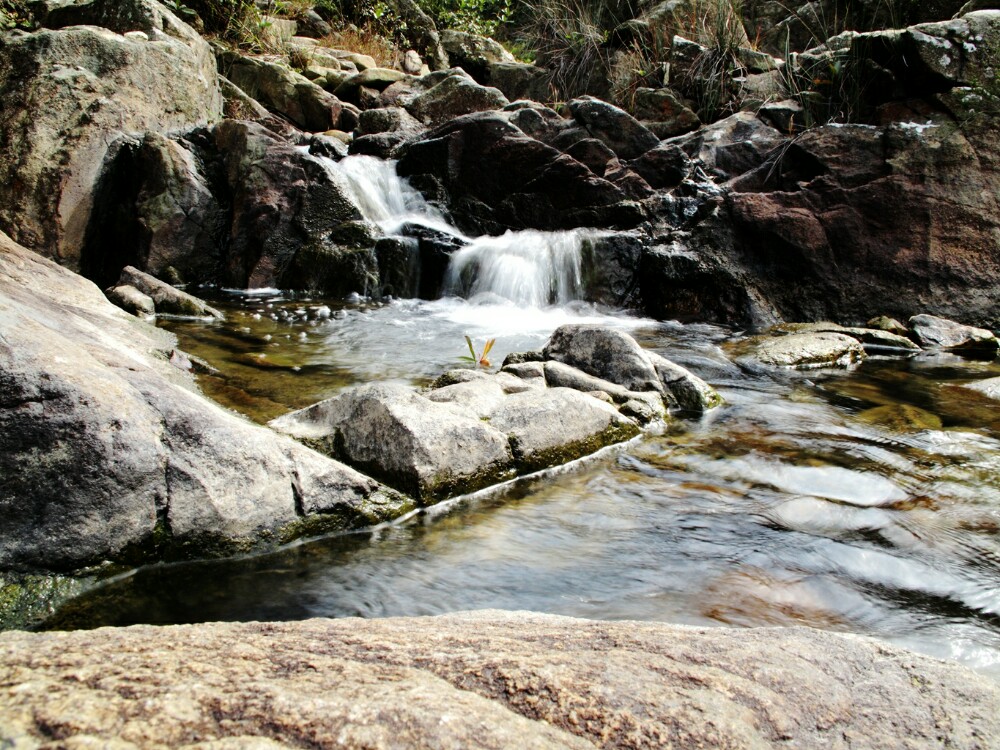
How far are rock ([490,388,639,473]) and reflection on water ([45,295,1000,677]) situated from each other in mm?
123

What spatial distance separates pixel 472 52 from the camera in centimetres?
1861

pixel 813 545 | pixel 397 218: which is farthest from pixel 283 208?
pixel 813 545

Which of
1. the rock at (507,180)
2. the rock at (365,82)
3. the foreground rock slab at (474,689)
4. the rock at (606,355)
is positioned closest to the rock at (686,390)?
the rock at (606,355)

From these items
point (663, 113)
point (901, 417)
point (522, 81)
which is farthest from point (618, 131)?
point (901, 417)

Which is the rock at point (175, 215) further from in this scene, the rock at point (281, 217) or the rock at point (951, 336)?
the rock at point (951, 336)

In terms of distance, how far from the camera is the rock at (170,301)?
7582 millimetres

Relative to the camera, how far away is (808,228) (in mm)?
9383

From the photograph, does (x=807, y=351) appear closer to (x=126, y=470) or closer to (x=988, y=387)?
(x=988, y=387)

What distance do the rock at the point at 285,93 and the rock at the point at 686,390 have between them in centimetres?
1135

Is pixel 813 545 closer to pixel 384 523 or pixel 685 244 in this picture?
pixel 384 523

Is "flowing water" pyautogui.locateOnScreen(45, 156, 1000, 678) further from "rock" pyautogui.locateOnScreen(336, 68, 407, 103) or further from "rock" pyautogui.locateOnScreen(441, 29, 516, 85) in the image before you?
"rock" pyautogui.locateOnScreen(441, 29, 516, 85)

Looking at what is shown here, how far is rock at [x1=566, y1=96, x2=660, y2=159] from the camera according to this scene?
1178 centimetres

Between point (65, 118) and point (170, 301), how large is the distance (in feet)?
12.5

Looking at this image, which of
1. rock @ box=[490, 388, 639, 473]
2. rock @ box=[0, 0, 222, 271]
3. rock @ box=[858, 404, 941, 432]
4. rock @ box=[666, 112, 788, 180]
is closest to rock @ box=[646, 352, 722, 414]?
rock @ box=[490, 388, 639, 473]
